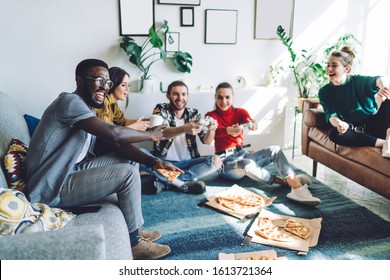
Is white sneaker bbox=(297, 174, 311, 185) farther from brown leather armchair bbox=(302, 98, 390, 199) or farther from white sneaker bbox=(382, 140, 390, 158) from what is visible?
white sneaker bbox=(382, 140, 390, 158)

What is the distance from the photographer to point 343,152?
2.58 m

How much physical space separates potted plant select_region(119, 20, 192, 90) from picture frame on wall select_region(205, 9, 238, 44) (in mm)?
328

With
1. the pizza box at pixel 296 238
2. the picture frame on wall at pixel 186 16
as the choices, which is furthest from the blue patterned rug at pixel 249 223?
the picture frame on wall at pixel 186 16

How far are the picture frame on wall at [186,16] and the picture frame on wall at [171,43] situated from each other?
119mm

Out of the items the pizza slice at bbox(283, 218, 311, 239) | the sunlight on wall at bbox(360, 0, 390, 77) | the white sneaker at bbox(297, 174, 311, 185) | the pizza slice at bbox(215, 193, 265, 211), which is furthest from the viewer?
the sunlight on wall at bbox(360, 0, 390, 77)

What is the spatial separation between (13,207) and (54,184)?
1.25 feet

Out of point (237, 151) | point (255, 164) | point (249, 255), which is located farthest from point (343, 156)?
point (249, 255)

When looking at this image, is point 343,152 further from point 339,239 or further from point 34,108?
point 34,108

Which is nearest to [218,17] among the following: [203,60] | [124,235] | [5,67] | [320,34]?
[203,60]

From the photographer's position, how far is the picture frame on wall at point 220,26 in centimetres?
328

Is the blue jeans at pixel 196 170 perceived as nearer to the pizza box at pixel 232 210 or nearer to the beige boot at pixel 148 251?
the pizza box at pixel 232 210

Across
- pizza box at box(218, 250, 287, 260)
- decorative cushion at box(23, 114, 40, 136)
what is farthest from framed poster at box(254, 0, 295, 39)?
pizza box at box(218, 250, 287, 260)

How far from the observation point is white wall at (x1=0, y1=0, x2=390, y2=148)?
283 cm

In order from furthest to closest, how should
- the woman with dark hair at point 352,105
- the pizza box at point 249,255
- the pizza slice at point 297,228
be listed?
the woman with dark hair at point 352,105 → the pizza slice at point 297,228 → the pizza box at point 249,255
